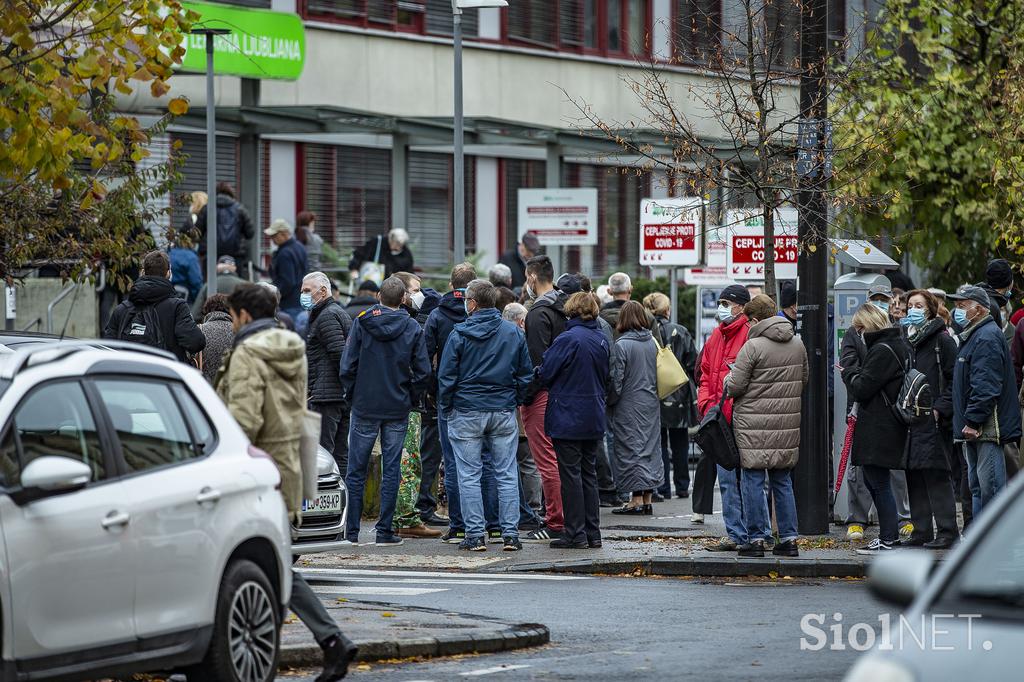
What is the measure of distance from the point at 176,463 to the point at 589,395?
7448mm

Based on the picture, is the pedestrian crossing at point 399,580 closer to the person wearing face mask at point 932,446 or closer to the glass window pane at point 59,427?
the person wearing face mask at point 932,446

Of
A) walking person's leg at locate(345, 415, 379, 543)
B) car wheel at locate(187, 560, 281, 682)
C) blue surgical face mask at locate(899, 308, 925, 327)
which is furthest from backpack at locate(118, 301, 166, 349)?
car wheel at locate(187, 560, 281, 682)

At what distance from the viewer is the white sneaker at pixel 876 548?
15.2 meters

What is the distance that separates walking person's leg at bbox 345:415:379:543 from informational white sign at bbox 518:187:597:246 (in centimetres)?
1320

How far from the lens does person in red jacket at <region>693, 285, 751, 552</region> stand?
15.0 metres

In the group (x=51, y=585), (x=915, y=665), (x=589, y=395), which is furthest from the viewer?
(x=589, y=395)

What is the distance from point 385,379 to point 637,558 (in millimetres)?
2540

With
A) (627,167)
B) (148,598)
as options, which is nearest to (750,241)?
(627,167)

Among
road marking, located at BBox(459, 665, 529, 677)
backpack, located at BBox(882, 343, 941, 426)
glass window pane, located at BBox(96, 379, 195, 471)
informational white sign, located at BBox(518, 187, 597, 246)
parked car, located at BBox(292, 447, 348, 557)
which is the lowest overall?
road marking, located at BBox(459, 665, 529, 677)

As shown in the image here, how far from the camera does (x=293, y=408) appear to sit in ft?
31.7

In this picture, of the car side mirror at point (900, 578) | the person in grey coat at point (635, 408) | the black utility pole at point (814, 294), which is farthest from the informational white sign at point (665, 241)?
the car side mirror at point (900, 578)

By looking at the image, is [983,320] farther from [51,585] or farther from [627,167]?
[51,585]

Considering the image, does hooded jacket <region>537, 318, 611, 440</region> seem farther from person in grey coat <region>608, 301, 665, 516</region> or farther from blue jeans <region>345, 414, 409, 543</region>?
person in grey coat <region>608, 301, 665, 516</region>

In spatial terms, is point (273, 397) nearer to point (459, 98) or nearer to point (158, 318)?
point (158, 318)
